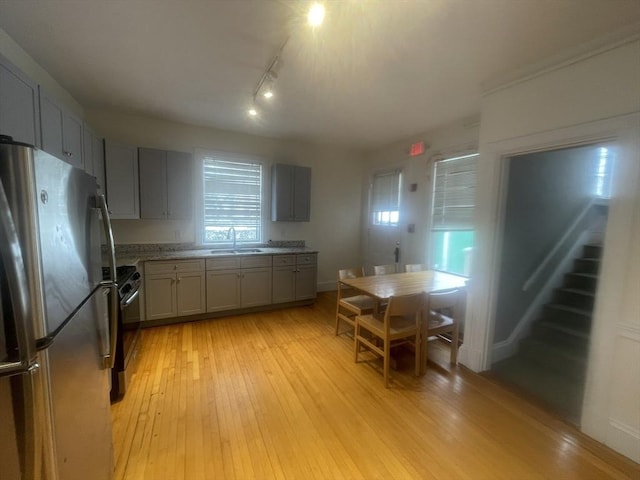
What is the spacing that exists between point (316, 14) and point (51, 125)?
7.04 feet

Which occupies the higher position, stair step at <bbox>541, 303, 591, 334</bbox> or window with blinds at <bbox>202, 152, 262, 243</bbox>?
window with blinds at <bbox>202, 152, 262, 243</bbox>

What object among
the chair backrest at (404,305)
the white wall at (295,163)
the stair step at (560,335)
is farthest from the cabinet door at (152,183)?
the stair step at (560,335)

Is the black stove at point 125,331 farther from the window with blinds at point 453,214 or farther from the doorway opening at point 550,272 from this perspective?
the window with blinds at point 453,214

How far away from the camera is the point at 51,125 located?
82.0 inches

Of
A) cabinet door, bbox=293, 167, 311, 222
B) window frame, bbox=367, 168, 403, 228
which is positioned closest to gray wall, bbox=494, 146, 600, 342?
window frame, bbox=367, 168, 403, 228

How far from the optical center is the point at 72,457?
97 cm

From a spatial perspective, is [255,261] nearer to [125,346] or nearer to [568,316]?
[125,346]

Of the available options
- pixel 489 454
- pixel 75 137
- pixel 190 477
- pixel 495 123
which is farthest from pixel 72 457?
pixel 495 123

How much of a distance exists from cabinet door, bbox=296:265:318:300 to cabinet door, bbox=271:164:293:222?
0.86 metres

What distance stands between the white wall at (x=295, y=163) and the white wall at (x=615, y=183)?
3144mm

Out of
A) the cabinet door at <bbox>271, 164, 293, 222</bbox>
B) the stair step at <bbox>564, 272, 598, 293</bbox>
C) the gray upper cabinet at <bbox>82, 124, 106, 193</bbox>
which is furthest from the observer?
the cabinet door at <bbox>271, 164, 293, 222</bbox>

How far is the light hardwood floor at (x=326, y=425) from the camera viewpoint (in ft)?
5.31

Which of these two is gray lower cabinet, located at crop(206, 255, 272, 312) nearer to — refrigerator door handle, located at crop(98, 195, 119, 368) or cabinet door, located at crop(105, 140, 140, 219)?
cabinet door, located at crop(105, 140, 140, 219)

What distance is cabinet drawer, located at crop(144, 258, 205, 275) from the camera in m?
3.30
